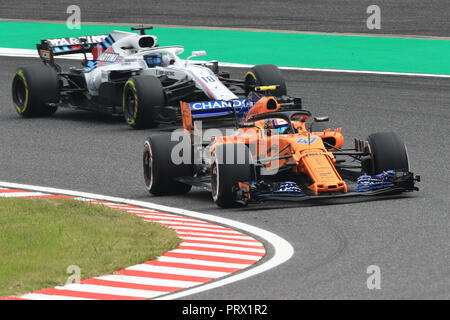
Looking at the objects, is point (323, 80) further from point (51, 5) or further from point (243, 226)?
point (51, 5)

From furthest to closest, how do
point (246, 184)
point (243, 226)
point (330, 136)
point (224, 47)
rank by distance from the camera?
1. point (224, 47)
2. point (330, 136)
3. point (246, 184)
4. point (243, 226)

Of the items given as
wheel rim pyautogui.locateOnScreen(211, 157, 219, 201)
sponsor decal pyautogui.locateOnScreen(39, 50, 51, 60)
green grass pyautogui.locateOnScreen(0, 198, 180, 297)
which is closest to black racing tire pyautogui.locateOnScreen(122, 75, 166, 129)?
sponsor decal pyautogui.locateOnScreen(39, 50, 51, 60)

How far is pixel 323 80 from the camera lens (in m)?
24.3

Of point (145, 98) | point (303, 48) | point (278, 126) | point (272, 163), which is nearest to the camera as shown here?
point (272, 163)

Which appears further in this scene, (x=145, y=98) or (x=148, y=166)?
(x=145, y=98)

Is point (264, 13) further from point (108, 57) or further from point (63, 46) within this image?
point (108, 57)

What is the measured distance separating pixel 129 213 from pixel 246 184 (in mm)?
1392

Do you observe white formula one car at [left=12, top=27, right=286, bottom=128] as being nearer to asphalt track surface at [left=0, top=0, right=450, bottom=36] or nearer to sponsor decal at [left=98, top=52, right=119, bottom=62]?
sponsor decal at [left=98, top=52, right=119, bottom=62]

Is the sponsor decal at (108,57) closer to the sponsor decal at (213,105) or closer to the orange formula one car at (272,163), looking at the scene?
the sponsor decal at (213,105)

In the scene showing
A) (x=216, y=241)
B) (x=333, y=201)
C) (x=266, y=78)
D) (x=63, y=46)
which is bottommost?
(x=333, y=201)

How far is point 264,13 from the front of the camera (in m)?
33.7

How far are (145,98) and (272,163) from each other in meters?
6.11

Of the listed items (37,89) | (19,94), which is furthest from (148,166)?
(19,94)
